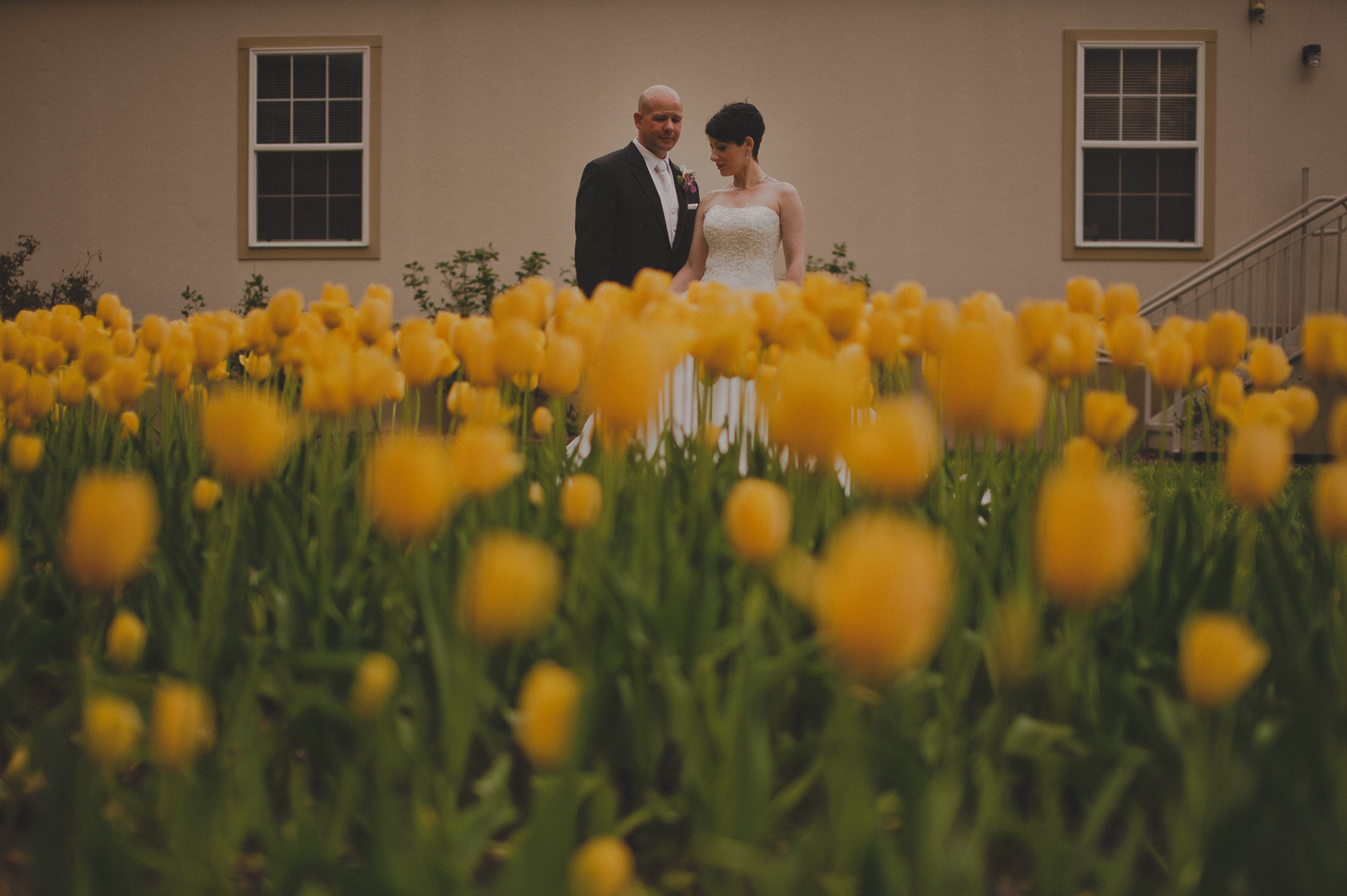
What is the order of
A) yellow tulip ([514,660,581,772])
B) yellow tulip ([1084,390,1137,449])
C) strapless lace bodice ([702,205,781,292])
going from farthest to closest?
strapless lace bodice ([702,205,781,292]), yellow tulip ([1084,390,1137,449]), yellow tulip ([514,660,581,772])

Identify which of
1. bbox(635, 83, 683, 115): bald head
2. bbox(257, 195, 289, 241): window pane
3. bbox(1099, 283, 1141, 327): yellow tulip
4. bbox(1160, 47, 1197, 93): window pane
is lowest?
bbox(1099, 283, 1141, 327): yellow tulip

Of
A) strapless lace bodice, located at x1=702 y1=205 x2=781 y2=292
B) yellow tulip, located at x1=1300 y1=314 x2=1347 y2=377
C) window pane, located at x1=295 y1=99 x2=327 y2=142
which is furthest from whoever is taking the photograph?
window pane, located at x1=295 y1=99 x2=327 y2=142

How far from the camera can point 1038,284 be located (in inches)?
370

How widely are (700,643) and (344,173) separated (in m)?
10.0

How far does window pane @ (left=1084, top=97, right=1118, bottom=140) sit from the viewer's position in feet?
30.8

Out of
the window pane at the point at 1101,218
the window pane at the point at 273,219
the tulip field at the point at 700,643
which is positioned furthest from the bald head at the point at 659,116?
the window pane at the point at 273,219

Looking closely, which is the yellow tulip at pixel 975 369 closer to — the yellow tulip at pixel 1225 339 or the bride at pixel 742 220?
the yellow tulip at pixel 1225 339

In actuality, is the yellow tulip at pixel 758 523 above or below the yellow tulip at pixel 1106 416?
below

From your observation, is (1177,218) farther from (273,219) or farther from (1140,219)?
(273,219)

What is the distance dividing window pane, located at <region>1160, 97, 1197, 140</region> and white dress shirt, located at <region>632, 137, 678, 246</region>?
6573 mm

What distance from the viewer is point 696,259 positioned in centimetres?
521

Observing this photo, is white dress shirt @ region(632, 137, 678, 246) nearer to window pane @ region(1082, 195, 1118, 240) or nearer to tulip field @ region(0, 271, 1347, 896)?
tulip field @ region(0, 271, 1347, 896)

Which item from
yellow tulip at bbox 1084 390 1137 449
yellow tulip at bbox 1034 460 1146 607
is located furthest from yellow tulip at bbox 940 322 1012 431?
yellow tulip at bbox 1084 390 1137 449

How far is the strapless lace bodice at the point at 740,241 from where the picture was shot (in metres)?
4.98
